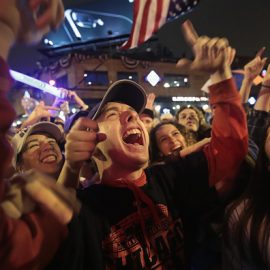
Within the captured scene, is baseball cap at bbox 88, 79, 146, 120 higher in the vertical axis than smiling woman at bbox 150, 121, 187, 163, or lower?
higher

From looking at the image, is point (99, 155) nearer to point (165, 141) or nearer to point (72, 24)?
point (165, 141)

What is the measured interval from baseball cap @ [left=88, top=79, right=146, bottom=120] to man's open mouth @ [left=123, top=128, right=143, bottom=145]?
0.72 ft

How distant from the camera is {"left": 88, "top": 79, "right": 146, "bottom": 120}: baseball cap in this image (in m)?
2.10

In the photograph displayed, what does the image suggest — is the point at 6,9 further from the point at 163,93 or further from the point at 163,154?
the point at 163,93

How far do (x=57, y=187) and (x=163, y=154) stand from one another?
2.12m

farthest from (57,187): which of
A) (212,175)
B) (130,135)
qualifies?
(212,175)

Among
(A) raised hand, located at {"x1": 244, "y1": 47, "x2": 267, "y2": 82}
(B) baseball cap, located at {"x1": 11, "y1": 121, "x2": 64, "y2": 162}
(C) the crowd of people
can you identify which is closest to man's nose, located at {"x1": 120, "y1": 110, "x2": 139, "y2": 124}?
(C) the crowd of people

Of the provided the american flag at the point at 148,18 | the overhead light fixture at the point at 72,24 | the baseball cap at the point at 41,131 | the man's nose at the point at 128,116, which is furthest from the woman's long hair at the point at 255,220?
the overhead light fixture at the point at 72,24

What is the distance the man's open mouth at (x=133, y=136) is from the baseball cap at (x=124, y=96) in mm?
219

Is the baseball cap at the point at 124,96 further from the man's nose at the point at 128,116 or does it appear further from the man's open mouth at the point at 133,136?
the man's open mouth at the point at 133,136

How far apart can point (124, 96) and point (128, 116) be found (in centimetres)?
17

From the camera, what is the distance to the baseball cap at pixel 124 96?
2.10 metres

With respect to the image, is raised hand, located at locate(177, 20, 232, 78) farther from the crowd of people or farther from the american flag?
the american flag

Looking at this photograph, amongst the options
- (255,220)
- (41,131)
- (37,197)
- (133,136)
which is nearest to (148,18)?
(133,136)
